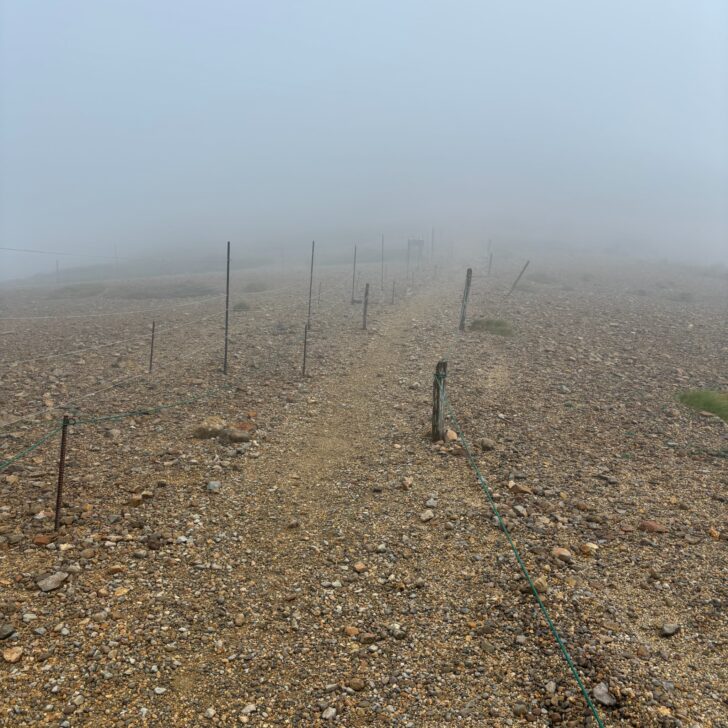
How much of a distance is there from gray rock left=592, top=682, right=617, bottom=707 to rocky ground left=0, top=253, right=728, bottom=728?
0.09 ft

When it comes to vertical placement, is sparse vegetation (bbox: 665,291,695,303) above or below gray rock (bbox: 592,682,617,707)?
above

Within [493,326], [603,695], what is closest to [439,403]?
[603,695]

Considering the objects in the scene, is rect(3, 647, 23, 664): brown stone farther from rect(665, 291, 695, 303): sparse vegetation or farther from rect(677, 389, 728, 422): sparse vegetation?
rect(665, 291, 695, 303): sparse vegetation

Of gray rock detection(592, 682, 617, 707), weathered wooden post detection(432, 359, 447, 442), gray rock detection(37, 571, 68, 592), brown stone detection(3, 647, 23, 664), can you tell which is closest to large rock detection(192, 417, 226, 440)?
gray rock detection(37, 571, 68, 592)

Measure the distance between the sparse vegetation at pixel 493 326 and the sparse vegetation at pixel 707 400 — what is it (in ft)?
29.5

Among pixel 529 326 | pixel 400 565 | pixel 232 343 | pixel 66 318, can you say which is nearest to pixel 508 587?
pixel 400 565

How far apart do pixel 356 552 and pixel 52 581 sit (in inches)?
171

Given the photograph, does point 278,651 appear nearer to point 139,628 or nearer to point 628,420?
point 139,628

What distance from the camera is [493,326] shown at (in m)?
24.3

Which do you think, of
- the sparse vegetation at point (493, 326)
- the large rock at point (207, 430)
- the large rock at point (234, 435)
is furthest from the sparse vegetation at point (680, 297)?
the large rock at point (207, 430)

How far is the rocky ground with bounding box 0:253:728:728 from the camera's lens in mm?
5422

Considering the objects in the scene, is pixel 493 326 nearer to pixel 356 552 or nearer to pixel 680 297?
pixel 356 552

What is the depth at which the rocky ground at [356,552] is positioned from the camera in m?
5.42

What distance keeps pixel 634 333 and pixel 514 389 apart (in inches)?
439
